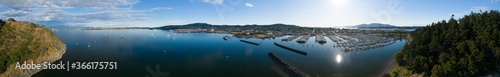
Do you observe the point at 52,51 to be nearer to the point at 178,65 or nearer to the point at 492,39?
the point at 178,65

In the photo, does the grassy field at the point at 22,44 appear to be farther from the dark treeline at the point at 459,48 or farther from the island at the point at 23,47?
the dark treeline at the point at 459,48

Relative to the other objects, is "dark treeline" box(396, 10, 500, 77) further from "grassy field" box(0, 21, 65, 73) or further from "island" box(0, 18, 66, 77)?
"grassy field" box(0, 21, 65, 73)

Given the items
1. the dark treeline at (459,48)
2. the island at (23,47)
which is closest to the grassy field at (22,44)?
the island at (23,47)

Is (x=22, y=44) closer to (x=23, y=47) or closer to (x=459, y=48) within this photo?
(x=23, y=47)

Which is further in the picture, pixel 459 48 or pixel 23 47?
pixel 23 47

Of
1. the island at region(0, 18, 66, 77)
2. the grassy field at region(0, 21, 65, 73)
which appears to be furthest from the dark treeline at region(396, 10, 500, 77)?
the grassy field at region(0, 21, 65, 73)

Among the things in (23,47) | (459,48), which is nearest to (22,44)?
(23,47)
